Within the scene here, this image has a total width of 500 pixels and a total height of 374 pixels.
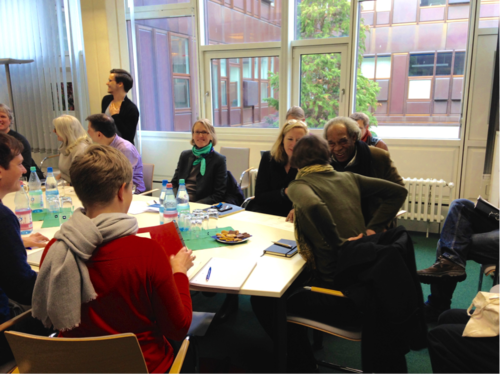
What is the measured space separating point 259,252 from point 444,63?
3.72 meters

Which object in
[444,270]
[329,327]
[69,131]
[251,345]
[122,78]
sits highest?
[122,78]

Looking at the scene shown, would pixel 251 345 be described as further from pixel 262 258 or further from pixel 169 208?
pixel 169 208

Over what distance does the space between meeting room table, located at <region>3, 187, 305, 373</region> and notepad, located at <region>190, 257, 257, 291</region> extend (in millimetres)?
23

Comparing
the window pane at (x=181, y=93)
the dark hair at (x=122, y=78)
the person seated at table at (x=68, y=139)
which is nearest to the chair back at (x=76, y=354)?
the person seated at table at (x=68, y=139)

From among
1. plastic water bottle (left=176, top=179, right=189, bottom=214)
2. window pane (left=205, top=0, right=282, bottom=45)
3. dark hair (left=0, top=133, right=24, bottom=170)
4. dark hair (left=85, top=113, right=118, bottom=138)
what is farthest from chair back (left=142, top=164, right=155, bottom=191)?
window pane (left=205, top=0, right=282, bottom=45)

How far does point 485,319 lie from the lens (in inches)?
60.2

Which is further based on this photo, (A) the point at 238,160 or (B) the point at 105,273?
(A) the point at 238,160

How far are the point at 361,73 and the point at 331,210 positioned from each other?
342 centimetres

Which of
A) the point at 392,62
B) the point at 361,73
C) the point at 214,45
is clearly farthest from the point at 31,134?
the point at 392,62

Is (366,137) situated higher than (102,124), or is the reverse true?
(102,124)

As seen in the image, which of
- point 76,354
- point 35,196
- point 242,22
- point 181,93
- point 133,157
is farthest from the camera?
point 181,93

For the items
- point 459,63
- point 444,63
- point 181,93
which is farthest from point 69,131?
point 459,63

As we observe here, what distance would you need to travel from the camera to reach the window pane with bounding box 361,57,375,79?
478cm

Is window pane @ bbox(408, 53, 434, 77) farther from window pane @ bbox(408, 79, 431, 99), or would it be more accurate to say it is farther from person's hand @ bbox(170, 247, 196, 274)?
person's hand @ bbox(170, 247, 196, 274)
